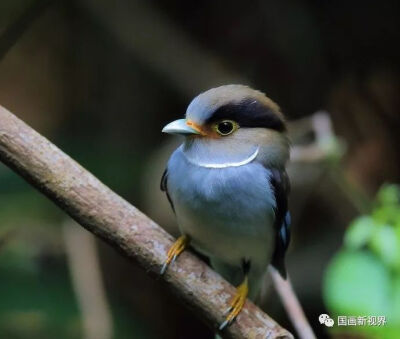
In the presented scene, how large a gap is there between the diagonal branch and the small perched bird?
0.03 metres

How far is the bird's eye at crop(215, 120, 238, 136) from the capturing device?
1.18 meters

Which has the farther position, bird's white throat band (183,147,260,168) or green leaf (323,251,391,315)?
green leaf (323,251,391,315)

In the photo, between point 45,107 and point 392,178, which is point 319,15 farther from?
point 45,107

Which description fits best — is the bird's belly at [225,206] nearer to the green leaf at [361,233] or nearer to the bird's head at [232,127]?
the bird's head at [232,127]

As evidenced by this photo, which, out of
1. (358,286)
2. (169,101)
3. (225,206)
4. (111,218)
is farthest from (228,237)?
(169,101)

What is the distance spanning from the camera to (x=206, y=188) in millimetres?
1329

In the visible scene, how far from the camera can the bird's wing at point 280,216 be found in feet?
4.45

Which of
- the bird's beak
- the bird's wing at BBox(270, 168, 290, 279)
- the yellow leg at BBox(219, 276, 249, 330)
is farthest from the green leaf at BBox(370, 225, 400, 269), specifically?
the bird's beak

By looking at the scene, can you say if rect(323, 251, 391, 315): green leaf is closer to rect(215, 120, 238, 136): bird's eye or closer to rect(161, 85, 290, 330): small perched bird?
rect(161, 85, 290, 330): small perched bird

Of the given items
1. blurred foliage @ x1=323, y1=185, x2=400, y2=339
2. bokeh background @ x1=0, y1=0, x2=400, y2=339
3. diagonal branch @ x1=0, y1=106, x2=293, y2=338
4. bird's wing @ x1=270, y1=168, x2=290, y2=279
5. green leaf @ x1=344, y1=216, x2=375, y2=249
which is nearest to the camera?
diagonal branch @ x1=0, y1=106, x2=293, y2=338

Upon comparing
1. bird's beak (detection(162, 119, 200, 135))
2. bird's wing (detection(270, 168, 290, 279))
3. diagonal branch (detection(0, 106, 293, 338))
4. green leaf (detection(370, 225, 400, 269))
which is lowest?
diagonal branch (detection(0, 106, 293, 338))

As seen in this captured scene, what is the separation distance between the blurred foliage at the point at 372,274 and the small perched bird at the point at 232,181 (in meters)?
0.16

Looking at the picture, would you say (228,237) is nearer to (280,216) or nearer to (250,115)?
(280,216)

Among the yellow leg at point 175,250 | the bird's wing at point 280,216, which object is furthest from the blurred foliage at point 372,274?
the yellow leg at point 175,250
